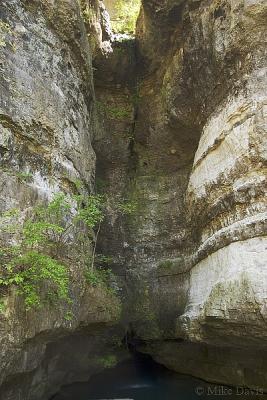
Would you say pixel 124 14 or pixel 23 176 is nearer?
pixel 23 176

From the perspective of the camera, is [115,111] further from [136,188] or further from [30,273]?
[30,273]

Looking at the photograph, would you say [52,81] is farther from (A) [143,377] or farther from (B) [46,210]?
(A) [143,377]

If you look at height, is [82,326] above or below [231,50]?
below

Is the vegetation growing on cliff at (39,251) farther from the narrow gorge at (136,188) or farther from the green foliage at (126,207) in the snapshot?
the green foliage at (126,207)

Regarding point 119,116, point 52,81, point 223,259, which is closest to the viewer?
point 223,259

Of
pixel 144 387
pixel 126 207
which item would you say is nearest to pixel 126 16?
pixel 126 207

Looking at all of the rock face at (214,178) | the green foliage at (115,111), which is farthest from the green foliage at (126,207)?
the green foliage at (115,111)

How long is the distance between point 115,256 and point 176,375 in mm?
3396

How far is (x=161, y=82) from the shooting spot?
10242mm

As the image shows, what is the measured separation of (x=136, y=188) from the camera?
10727 mm

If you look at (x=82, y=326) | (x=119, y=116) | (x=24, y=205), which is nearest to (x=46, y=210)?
(x=24, y=205)

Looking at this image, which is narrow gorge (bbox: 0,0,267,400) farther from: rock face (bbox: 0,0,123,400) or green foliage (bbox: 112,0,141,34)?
green foliage (bbox: 112,0,141,34)

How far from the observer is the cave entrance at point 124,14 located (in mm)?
11031

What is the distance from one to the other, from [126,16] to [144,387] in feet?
34.7
